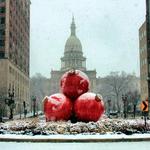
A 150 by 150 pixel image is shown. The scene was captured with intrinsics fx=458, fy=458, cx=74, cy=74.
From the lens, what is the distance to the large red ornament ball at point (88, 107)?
1109 inches

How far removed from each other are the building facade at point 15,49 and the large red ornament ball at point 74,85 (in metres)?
56.1

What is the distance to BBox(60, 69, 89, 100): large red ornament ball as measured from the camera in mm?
29828

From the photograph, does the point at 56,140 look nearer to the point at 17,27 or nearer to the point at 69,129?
the point at 69,129

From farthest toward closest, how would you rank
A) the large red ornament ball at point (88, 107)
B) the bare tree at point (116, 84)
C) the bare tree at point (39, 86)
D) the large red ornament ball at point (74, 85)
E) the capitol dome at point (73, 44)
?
the capitol dome at point (73, 44), the bare tree at point (39, 86), the bare tree at point (116, 84), the large red ornament ball at point (74, 85), the large red ornament ball at point (88, 107)

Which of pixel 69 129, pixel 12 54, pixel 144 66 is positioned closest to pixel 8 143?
pixel 69 129

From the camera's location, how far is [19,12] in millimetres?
124625

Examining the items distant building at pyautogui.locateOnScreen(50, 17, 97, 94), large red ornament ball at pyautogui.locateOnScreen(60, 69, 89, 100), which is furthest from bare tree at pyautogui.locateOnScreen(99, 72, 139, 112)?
large red ornament ball at pyautogui.locateOnScreen(60, 69, 89, 100)

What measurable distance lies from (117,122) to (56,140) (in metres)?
6.13

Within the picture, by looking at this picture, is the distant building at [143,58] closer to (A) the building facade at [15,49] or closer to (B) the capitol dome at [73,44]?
(A) the building facade at [15,49]

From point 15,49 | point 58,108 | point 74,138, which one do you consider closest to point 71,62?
point 15,49

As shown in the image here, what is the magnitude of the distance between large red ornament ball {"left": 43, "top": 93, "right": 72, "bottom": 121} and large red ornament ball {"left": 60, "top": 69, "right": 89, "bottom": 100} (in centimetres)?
81

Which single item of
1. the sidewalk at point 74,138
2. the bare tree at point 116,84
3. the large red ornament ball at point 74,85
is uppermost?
the bare tree at point 116,84

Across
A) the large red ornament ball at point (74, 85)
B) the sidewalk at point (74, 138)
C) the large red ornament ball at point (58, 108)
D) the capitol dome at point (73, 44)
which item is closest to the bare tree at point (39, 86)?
the capitol dome at point (73, 44)

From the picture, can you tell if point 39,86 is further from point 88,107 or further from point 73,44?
point 88,107
